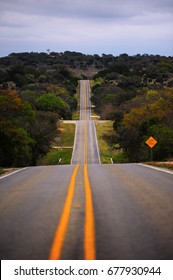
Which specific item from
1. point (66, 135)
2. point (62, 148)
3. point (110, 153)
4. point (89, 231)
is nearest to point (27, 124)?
point (110, 153)

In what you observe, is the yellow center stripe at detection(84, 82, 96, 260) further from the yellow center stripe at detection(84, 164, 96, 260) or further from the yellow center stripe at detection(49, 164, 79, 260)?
the yellow center stripe at detection(49, 164, 79, 260)

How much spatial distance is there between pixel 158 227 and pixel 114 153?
62653mm

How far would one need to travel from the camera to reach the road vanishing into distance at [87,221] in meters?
6.34

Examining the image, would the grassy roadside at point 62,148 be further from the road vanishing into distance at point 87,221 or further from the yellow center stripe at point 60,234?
the yellow center stripe at point 60,234

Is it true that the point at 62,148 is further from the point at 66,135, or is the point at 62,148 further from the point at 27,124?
the point at 27,124

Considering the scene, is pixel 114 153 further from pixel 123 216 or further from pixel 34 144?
pixel 123 216

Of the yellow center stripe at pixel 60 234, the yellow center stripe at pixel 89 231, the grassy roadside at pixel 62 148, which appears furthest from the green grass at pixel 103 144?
the yellow center stripe at pixel 60 234

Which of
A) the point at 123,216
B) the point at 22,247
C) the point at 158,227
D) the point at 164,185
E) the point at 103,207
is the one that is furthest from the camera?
the point at 164,185

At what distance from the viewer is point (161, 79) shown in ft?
591

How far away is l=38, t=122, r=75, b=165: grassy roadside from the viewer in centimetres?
6370

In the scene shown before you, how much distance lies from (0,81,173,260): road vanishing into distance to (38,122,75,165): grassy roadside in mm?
49242

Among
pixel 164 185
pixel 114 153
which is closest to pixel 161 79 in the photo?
pixel 114 153

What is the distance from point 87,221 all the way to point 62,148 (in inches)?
2679
